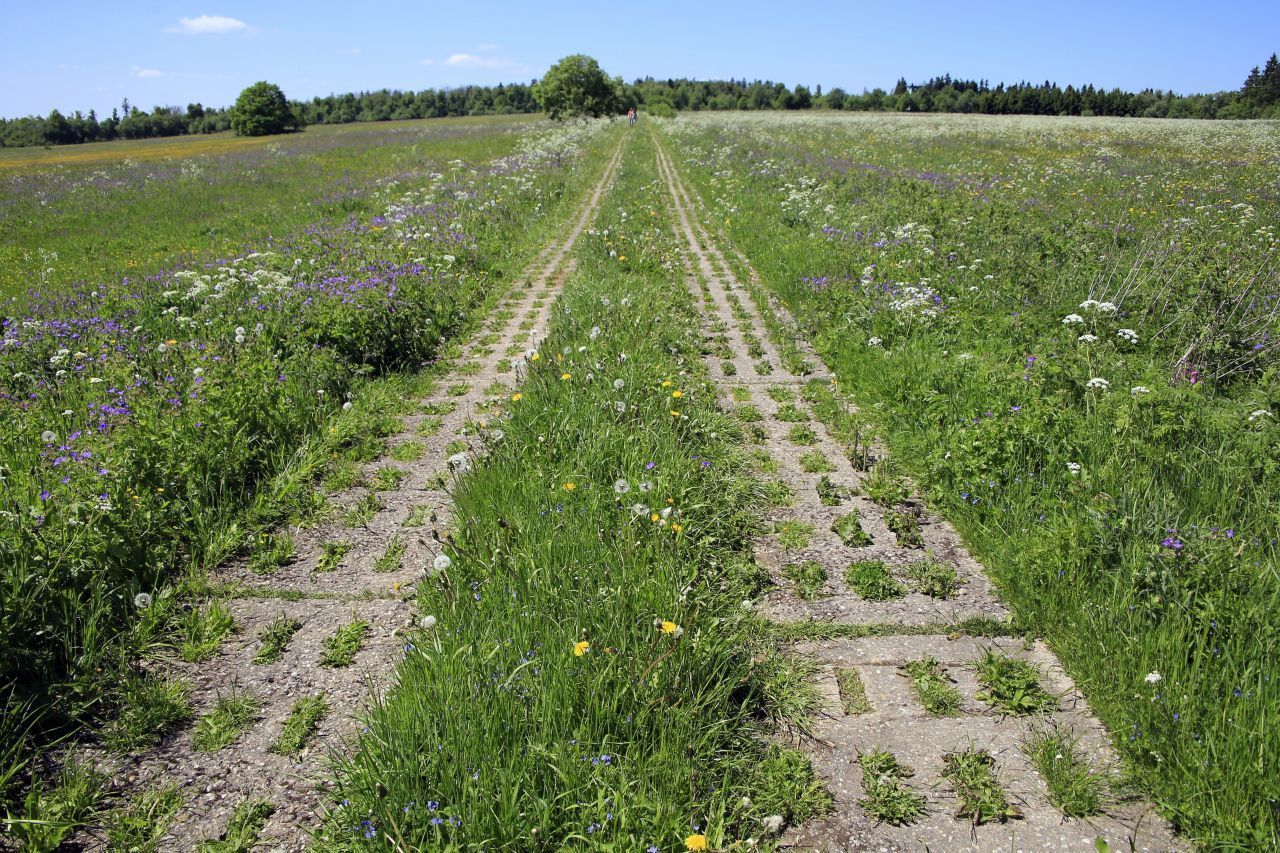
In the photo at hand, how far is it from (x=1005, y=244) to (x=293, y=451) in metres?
10.9

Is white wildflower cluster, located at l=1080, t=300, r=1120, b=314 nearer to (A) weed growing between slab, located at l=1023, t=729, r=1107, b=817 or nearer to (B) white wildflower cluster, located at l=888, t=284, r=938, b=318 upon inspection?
(B) white wildflower cluster, located at l=888, t=284, r=938, b=318

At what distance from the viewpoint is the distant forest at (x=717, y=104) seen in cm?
7769

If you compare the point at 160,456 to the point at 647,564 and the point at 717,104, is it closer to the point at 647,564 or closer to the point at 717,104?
the point at 647,564

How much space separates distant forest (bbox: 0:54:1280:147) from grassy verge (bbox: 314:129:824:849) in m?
80.3

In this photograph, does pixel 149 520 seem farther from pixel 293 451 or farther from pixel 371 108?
pixel 371 108

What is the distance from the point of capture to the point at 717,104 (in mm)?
137250

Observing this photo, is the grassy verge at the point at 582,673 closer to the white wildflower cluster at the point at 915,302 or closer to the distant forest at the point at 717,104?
the white wildflower cluster at the point at 915,302

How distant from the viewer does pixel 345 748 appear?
3.31 meters

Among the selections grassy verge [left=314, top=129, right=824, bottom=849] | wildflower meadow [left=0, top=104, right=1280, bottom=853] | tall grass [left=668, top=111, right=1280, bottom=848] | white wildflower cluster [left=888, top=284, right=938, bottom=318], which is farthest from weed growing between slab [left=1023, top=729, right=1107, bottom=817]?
white wildflower cluster [left=888, top=284, right=938, bottom=318]

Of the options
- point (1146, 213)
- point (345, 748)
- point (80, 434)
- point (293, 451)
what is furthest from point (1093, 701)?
point (1146, 213)

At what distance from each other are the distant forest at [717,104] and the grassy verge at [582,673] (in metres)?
80.3

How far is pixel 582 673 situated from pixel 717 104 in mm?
148643

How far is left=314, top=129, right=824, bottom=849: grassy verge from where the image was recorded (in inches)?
110

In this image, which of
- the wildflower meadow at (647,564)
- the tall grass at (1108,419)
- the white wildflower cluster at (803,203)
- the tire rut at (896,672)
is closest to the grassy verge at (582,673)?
the wildflower meadow at (647,564)
